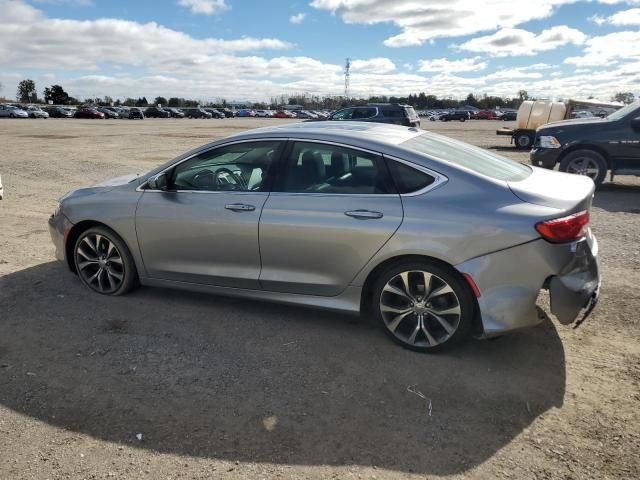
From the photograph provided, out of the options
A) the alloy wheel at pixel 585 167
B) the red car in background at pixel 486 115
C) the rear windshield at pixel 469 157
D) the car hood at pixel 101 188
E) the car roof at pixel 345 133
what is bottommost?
the red car in background at pixel 486 115

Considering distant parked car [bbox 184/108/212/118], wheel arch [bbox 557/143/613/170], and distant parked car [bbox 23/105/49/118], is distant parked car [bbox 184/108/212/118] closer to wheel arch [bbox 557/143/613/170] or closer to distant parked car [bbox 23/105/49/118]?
distant parked car [bbox 23/105/49/118]

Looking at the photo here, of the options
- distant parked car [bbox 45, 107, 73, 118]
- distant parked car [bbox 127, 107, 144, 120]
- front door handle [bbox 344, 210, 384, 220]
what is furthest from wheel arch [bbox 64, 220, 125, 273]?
distant parked car [bbox 45, 107, 73, 118]

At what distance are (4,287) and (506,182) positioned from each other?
4.68 meters

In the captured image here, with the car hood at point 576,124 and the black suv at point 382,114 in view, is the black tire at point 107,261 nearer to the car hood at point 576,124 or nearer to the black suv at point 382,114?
the car hood at point 576,124

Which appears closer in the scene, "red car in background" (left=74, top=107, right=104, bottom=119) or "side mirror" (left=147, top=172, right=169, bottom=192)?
"side mirror" (left=147, top=172, right=169, bottom=192)

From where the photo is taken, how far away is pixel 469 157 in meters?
4.15

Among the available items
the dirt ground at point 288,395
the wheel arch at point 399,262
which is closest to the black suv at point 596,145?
the dirt ground at point 288,395

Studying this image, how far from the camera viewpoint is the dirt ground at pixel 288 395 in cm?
277

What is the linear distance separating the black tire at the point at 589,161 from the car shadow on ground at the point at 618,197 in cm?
38

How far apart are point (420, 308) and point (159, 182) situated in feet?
8.16

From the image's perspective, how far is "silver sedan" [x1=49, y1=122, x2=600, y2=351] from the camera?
346 cm

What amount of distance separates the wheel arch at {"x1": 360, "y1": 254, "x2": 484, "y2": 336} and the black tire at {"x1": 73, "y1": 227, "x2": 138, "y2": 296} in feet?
7.23

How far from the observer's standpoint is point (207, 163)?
4.63 metres

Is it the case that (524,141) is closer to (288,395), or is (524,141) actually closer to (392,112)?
(392,112)
